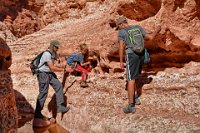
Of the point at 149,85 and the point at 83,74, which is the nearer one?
the point at 149,85

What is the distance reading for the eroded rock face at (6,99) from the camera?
15.7ft

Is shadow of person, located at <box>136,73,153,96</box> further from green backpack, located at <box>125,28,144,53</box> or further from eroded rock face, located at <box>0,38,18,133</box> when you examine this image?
eroded rock face, located at <box>0,38,18,133</box>

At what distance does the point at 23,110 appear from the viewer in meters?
8.82

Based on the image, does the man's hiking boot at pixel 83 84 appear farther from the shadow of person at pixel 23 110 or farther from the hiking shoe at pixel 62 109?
the shadow of person at pixel 23 110

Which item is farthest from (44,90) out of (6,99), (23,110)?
(6,99)

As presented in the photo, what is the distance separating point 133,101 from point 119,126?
56 cm

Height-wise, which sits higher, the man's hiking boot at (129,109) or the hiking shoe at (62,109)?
the man's hiking boot at (129,109)

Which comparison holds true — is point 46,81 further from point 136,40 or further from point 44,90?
point 136,40

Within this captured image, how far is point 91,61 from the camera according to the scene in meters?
9.27

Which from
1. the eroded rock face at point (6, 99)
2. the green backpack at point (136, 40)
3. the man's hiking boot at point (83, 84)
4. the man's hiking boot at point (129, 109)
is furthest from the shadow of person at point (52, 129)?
the green backpack at point (136, 40)

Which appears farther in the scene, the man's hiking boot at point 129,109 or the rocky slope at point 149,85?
the man's hiking boot at point 129,109

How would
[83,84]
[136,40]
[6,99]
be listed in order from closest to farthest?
1. [6,99]
2. [136,40]
3. [83,84]

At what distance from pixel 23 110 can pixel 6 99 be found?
399 centimetres

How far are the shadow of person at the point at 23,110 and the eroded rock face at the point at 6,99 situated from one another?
2.72 metres
